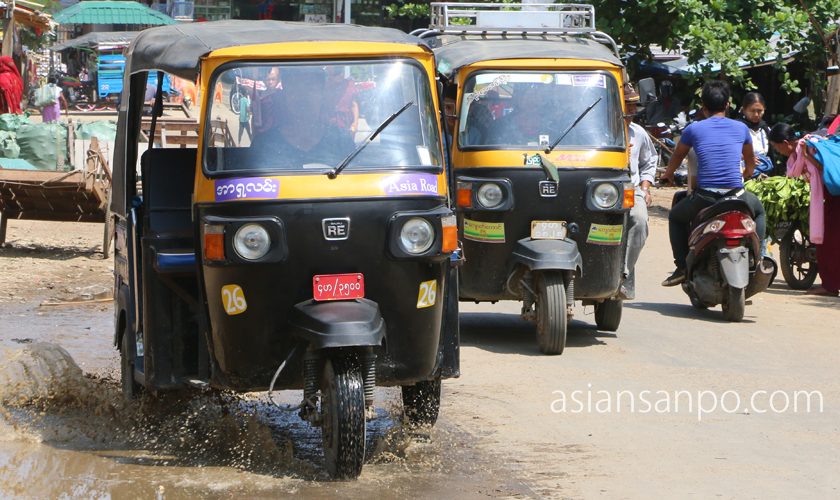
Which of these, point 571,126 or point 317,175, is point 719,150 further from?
point 317,175

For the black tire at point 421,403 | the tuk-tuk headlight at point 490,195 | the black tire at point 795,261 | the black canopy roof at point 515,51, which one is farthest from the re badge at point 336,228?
the black tire at point 795,261

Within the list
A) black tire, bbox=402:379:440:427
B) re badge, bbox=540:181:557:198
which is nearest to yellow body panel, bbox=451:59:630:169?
re badge, bbox=540:181:557:198

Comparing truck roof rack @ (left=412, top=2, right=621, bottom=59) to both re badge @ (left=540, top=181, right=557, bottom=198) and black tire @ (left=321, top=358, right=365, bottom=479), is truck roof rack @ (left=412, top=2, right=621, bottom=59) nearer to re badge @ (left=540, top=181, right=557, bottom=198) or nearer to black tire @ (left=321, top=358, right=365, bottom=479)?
re badge @ (left=540, top=181, right=557, bottom=198)

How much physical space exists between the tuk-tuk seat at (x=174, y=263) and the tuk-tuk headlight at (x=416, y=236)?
3.28 ft

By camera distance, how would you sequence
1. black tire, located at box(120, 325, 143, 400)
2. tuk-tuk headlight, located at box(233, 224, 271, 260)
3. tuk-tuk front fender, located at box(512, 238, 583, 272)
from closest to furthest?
1. tuk-tuk headlight, located at box(233, 224, 271, 260)
2. black tire, located at box(120, 325, 143, 400)
3. tuk-tuk front fender, located at box(512, 238, 583, 272)

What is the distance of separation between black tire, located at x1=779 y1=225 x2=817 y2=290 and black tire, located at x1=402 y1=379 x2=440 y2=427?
653cm

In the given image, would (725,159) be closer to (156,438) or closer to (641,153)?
(641,153)

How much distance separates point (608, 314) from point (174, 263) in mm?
4377

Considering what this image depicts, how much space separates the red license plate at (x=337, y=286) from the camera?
207 inches

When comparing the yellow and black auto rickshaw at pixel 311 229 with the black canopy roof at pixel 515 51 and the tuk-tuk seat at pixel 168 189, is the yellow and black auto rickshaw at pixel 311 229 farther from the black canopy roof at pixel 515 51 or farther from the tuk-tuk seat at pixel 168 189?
the black canopy roof at pixel 515 51

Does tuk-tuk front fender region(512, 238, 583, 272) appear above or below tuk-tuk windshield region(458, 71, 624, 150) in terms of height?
below

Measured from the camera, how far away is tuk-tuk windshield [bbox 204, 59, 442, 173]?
536 cm

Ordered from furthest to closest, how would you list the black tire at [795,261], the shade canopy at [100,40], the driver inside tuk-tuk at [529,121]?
the shade canopy at [100,40] < the black tire at [795,261] < the driver inside tuk-tuk at [529,121]

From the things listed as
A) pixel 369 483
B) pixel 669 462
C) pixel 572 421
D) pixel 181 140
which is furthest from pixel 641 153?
pixel 181 140
